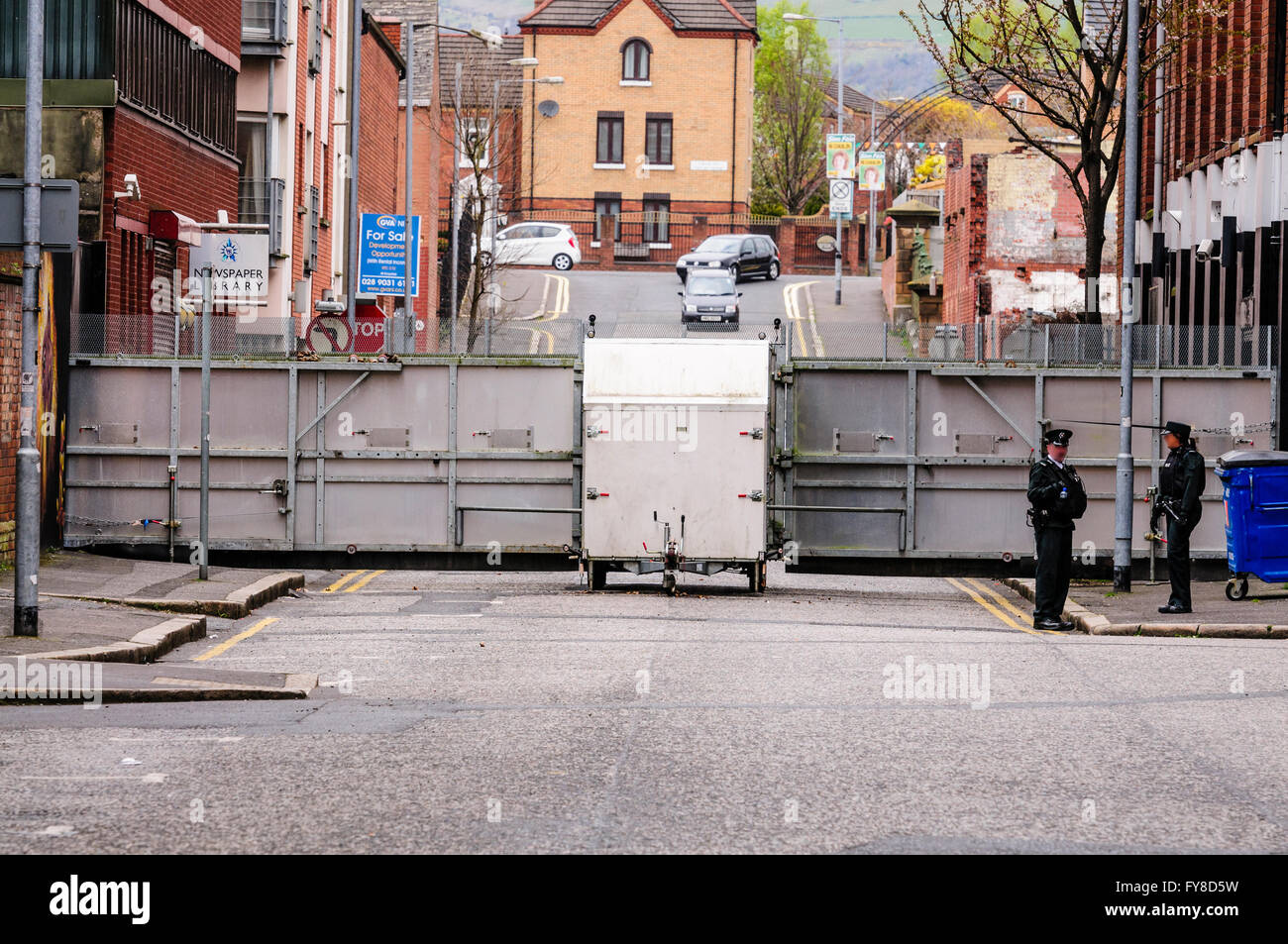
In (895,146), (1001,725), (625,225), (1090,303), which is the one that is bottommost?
(1001,725)

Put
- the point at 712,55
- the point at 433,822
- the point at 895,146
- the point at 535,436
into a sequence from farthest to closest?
1. the point at 895,146
2. the point at 712,55
3. the point at 535,436
4. the point at 433,822

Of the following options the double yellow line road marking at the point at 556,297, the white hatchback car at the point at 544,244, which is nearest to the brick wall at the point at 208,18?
the double yellow line road marking at the point at 556,297

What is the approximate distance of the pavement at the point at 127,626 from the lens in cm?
1254

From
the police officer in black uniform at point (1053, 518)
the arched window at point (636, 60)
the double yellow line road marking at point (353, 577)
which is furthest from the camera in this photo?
the arched window at point (636, 60)

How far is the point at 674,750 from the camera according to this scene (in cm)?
1009

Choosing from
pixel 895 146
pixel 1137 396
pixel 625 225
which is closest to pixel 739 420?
pixel 1137 396

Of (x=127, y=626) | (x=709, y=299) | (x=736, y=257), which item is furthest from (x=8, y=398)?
(x=736, y=257)

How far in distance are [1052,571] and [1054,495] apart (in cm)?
85

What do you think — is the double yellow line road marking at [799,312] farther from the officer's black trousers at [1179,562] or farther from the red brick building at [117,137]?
the officer's black trousers at [1179,562]

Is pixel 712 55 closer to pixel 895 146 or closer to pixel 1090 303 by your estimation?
pixel 895 146

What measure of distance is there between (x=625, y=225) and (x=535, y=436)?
56.3 m

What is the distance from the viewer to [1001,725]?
36.9 feet

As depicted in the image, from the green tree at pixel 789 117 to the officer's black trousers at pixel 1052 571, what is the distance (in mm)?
69607
